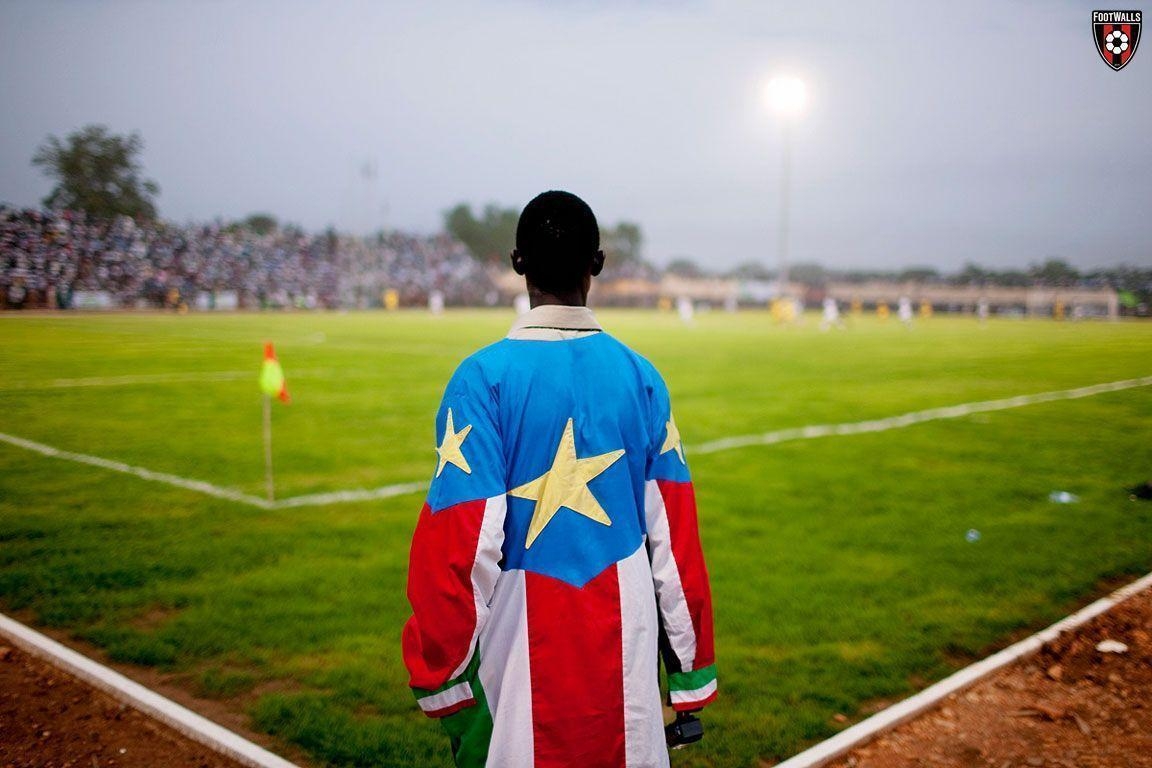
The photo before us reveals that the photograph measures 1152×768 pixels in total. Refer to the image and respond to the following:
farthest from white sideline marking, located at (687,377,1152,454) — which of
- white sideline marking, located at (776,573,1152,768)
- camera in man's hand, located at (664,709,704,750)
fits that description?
camera in man's hand, located at (664,709,704,750)

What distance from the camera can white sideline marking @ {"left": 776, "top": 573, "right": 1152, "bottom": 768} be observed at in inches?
126

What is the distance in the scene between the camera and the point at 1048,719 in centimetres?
354

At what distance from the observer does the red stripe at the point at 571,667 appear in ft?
6.03

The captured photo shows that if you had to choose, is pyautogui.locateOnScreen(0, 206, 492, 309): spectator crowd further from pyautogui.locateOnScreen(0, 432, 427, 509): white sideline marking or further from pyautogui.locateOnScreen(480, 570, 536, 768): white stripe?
pyautogui.locateOnScreen(480, 570, 536, 768): white stripe

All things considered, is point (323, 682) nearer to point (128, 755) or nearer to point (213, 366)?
point (128, 755)

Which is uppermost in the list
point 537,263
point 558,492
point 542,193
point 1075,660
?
point 542,193

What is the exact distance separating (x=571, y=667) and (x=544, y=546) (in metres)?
0.28

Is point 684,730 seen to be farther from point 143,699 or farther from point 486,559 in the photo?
point 143,699

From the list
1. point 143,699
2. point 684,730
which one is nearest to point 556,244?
point 684,730

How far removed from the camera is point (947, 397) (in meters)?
14.1

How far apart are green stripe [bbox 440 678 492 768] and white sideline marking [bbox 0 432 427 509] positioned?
5241 mm

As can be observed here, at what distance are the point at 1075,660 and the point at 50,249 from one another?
12.7 meters

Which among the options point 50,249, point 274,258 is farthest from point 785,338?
point 274,258

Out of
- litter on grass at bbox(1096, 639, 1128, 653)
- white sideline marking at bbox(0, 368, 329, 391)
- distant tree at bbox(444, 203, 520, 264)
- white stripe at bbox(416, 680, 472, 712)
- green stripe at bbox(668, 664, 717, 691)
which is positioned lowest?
litter on grass at bbox(1096, 639, 1128, 653)
